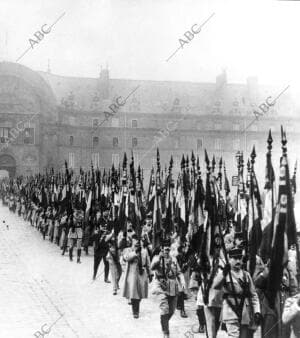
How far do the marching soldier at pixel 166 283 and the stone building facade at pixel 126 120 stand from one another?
4725cm

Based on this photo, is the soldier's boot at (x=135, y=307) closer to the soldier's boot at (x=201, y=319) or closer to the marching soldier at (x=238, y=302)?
the soldier's boot at (x=201, y=319)

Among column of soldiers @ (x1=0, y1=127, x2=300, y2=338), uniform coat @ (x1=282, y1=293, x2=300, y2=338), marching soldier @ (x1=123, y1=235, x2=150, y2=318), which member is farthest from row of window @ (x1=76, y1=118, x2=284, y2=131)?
uniform coat @ (x1=282, y1=293, x2=300, y2=338)

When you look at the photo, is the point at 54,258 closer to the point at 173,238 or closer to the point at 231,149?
the point at 173,238

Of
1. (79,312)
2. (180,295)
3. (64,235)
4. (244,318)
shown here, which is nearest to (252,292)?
(244,318)

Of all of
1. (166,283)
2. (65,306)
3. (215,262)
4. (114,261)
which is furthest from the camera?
(114,261)

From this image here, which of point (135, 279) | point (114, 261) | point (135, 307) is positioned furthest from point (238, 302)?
point (114, 261)

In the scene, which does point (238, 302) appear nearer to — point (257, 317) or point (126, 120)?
point (257, 317)

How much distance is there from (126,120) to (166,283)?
53.5m

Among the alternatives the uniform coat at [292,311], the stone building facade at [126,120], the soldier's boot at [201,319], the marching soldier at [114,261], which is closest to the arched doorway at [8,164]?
the stone building facade at [126,120]

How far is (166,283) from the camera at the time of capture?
979 centimetres

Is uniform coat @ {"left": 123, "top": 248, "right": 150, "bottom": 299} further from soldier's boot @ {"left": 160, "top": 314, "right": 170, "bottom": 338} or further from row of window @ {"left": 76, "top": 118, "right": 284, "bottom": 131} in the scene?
row of window @ {"left": 76, "top": 118, "right": 284, "bottom": 131}

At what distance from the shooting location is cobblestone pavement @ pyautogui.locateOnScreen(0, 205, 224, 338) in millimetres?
9922

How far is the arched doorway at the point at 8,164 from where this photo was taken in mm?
57000

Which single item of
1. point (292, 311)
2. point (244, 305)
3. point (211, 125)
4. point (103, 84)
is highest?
point (103, 84)
